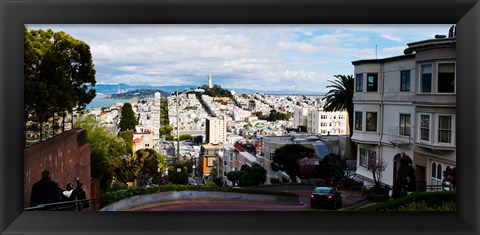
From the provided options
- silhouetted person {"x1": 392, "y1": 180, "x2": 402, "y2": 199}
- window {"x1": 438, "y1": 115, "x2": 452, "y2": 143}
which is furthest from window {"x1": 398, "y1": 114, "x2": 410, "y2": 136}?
silhouetted person {"x1": 392, "y1": 180, "x2": 402, "y2": 199}

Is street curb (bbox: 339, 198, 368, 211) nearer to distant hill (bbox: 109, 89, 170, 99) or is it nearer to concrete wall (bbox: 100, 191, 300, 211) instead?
concrete wall (bbox: 100, 191, 300, 211)

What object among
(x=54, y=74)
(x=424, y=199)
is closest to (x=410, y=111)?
(x=424, y=199)

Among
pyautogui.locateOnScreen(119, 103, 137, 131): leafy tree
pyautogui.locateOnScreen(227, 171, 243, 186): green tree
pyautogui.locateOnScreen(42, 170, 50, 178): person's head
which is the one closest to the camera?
pyautogui.locateOnScreen(42, 170, 50, 178): person's head

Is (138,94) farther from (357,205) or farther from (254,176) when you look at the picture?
(357,205)

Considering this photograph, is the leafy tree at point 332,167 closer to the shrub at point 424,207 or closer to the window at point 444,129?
the window at point 444,129
